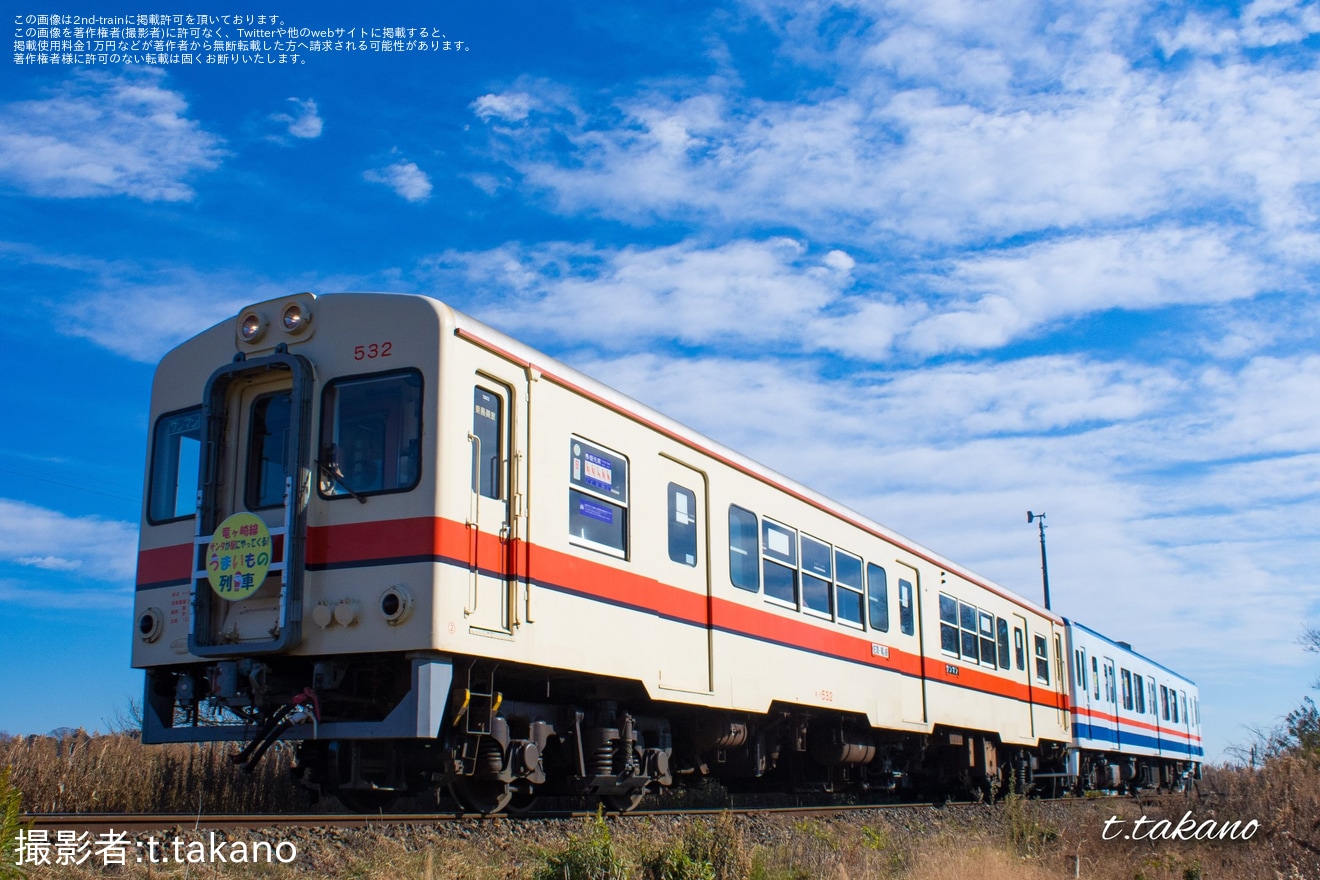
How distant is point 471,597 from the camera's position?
7445 millimetres

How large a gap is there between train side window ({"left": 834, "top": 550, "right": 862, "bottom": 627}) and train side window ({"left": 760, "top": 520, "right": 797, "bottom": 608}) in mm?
1062

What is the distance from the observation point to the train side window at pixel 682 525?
997cm

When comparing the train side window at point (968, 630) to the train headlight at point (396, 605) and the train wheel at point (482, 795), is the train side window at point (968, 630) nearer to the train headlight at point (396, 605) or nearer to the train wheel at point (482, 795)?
the train wheel at point (482, 795)

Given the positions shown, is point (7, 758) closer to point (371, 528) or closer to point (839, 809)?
point (371, 528)

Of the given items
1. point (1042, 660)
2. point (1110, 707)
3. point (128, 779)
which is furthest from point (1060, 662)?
point (128, 779)

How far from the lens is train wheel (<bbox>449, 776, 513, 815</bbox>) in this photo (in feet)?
27.2

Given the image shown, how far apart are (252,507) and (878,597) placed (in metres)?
7.95

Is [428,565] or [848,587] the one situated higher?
[848,587]

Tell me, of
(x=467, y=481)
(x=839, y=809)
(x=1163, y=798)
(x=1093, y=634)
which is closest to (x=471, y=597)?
(x=467, y=481)

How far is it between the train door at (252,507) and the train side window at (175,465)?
444 millimetres

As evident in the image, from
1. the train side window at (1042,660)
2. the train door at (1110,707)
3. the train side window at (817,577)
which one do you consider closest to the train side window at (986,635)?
the train side window at (1042,660)

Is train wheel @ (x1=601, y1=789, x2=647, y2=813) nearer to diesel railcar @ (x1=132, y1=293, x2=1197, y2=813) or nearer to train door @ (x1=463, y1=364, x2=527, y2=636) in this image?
diesel railcar @ (x1=132, y1=293, x2=1197, y2=813)

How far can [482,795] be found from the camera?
8.45 metres
